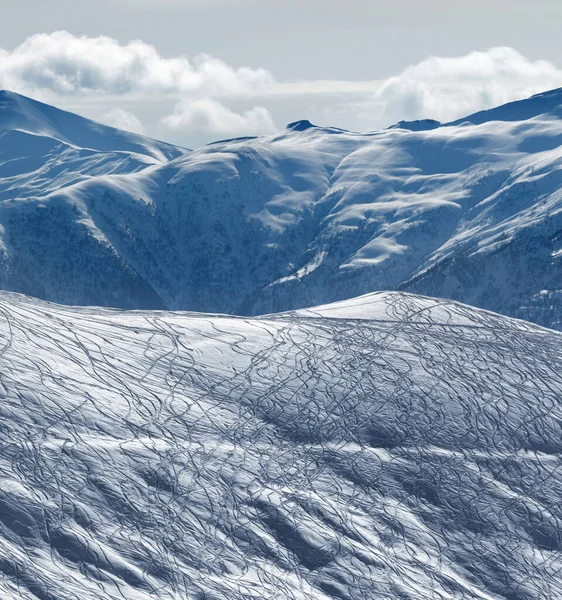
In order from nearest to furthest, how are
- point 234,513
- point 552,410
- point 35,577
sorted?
point 35,577
point 234,513
point 552,410

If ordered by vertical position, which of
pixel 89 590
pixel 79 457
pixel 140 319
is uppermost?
pixel 140 319

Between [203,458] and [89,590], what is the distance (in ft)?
36.2

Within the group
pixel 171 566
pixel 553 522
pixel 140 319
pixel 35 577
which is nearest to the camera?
pixel 35 577

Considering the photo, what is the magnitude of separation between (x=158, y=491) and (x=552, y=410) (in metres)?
24.8

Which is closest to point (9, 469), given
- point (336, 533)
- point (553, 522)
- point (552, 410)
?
point (336, 533)

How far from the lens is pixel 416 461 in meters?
51.7

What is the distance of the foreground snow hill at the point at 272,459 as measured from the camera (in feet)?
138

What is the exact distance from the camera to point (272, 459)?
49.7 m

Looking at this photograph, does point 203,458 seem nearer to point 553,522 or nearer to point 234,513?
point 234,513

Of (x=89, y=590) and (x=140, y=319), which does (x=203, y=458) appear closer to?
(x=89, y=590)

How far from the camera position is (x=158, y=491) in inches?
1793

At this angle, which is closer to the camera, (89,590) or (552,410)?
(89,590)

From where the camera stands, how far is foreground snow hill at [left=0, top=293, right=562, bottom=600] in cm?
4209

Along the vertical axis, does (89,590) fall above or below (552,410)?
below
